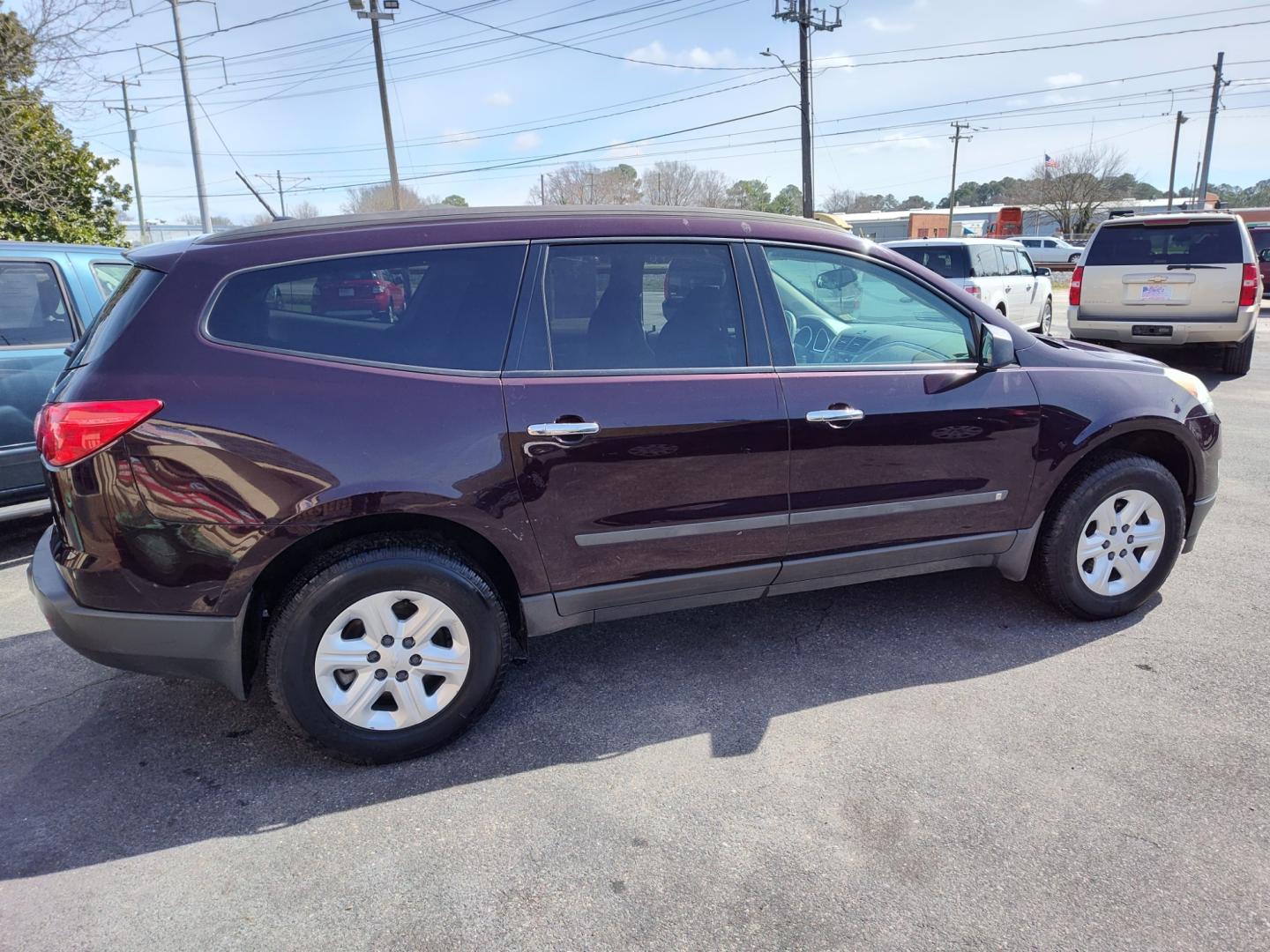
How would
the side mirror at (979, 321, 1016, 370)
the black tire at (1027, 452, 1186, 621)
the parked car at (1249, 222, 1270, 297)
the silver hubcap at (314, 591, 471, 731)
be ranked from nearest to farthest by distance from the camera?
the silver hubcap at (314, 591, 471, 731), the side mirror at (979, 321, 1016, 370), the black tire at (1027, 452, 1186, 621), the parked car at (1249, 222, 1270, 297)

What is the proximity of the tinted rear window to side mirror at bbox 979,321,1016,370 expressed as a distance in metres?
8.73

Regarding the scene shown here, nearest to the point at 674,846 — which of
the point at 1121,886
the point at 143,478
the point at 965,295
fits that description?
the point at 1121,886

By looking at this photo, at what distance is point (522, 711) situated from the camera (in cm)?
317

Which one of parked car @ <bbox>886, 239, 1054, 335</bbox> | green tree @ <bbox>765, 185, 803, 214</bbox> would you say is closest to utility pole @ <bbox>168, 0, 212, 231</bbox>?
parked car @ <bbox>886, 239, 1054, 335</bbox>

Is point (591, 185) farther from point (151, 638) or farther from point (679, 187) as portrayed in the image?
point (151, 638)

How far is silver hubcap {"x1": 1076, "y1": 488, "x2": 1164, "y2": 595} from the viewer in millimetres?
3662

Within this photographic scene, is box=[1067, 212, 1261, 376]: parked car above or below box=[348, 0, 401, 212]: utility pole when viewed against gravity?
below

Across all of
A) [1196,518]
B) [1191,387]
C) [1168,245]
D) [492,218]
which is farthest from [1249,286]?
[492,218]

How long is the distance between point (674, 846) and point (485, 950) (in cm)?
62

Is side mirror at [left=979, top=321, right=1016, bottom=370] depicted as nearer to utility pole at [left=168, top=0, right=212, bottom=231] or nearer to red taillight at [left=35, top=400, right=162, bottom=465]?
red taillight at [left=35, top=400, right=162, bottom=465]

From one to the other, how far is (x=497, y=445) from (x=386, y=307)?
62cm

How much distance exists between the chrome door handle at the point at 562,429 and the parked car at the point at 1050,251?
40.5 metres

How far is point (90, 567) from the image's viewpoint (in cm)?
257

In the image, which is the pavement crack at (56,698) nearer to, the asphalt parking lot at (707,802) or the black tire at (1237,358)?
the asphalt parking lot at (707,802)
